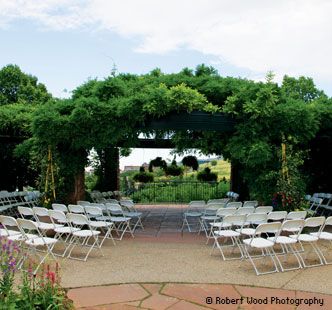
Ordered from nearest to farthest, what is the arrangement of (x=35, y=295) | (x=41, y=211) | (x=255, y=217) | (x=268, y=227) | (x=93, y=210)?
(x=35, y=295) < (x=268, y=227) < (x=255, y=217) < (x=41, y=211) < (x=93, y=210)

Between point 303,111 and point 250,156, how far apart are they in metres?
1.62

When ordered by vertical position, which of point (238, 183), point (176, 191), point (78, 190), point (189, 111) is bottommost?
point (176, 191)

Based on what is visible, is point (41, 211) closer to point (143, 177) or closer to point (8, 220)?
point (8, 220)

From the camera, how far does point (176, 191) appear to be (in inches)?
758

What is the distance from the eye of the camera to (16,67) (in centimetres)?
2570

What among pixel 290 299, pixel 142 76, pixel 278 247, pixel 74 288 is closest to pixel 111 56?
pixel 142 76

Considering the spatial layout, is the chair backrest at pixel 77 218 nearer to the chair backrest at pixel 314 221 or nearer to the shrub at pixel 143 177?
the chair backrest at pixel 314 221

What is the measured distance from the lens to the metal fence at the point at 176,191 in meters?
18.6

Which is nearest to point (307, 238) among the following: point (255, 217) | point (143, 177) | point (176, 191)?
point (255, 217)

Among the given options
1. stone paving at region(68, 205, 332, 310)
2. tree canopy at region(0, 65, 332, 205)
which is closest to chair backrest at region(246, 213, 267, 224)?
stone paving at region(68, 205, 332, 310)

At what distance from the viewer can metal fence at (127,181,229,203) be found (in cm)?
1861

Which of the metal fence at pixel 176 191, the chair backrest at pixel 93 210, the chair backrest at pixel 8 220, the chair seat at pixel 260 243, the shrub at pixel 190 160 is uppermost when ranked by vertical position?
the shrub at pixel 190 160

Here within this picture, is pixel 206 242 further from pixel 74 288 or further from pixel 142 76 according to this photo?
pixel 142 76

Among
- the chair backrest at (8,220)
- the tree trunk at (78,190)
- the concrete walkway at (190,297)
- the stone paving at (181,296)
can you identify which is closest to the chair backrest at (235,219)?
the stone paving at (181,296)
